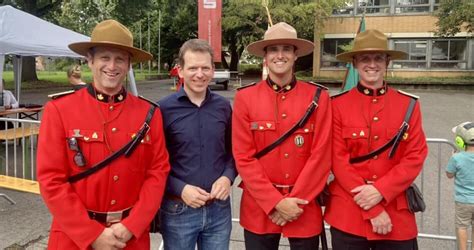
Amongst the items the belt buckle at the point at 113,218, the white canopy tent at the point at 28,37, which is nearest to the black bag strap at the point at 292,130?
the belt buckle at the point at 113,218

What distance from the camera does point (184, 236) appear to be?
8.97ft

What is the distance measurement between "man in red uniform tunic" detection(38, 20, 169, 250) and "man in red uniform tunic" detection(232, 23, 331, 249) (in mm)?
542

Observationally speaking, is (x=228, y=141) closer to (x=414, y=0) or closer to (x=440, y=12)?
(x=440, y=12)

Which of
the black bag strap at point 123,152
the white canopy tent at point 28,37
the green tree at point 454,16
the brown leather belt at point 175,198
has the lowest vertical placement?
the brown leather belt at point 175,198

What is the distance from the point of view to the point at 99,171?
7.72 feet

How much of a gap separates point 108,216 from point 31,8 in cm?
2707

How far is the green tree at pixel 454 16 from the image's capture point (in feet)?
75.8

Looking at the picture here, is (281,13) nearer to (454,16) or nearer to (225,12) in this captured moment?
(225,12)

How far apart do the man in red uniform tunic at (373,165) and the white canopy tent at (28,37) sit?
8.22 metres

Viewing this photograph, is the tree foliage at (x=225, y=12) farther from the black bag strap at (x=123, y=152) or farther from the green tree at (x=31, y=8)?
the black bag strap at (x=123, y=152)

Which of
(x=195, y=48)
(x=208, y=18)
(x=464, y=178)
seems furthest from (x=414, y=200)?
(x=208, y=18)

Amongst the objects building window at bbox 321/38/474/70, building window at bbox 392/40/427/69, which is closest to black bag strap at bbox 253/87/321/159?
building window at bbox 321/38/474/70

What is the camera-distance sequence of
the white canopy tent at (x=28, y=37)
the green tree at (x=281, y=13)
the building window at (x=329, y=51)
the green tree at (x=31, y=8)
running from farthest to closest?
the building window at (x=329, y=51), the green tree at (x=281, y=13), the green tree at (x=31, y=8), the white canopy tent at (x=28, y=37)

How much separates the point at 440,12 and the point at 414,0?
5392mm
